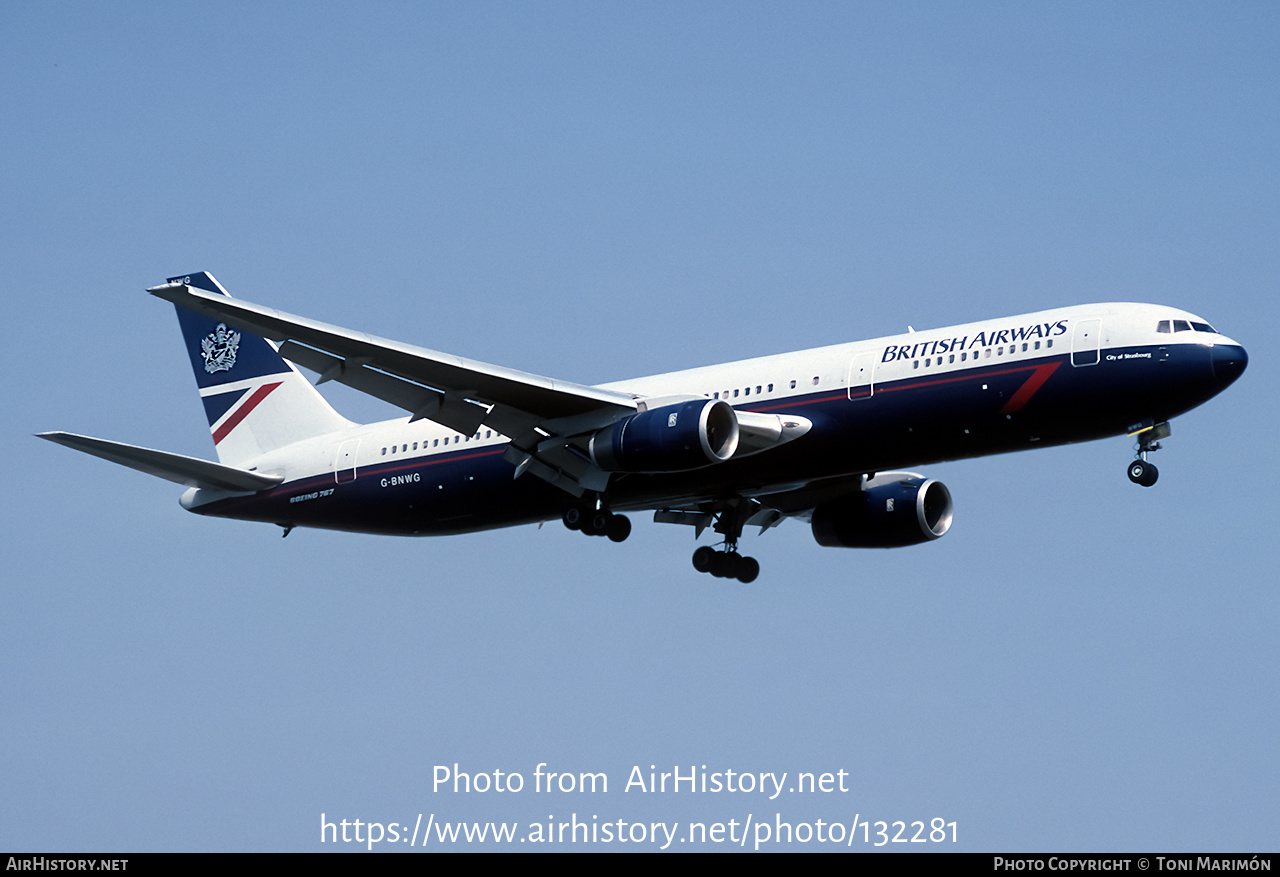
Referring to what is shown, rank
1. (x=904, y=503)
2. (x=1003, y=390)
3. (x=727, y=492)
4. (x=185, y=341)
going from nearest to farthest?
(x=1003, y=390) → (x=727, y=492) → (x=904, y=503) → (x=185, y=341)

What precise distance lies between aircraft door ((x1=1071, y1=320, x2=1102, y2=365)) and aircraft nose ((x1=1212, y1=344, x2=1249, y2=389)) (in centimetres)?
229

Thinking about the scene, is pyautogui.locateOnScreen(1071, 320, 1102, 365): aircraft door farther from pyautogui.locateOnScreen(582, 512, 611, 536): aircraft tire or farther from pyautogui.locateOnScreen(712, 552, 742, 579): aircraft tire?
pyautogui.locateOnScreen(712, 552, 742, 579): aircraft tire

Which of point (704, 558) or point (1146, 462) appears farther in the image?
point (704, 558)

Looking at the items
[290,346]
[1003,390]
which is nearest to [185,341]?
[290,346]

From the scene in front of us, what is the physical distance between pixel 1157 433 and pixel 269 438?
23.5 m

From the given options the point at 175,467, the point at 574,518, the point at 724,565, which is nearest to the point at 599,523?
the point at 574,518

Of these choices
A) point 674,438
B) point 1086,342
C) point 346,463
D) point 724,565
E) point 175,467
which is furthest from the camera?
point 724,565

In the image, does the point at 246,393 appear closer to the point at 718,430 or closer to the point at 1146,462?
the point at 718,430

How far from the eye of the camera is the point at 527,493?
3712 centimetres

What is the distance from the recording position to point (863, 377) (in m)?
33.6

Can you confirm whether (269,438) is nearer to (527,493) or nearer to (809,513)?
(527,493)

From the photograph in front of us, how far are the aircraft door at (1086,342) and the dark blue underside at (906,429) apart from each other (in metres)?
0.16

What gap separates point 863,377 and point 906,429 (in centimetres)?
149
